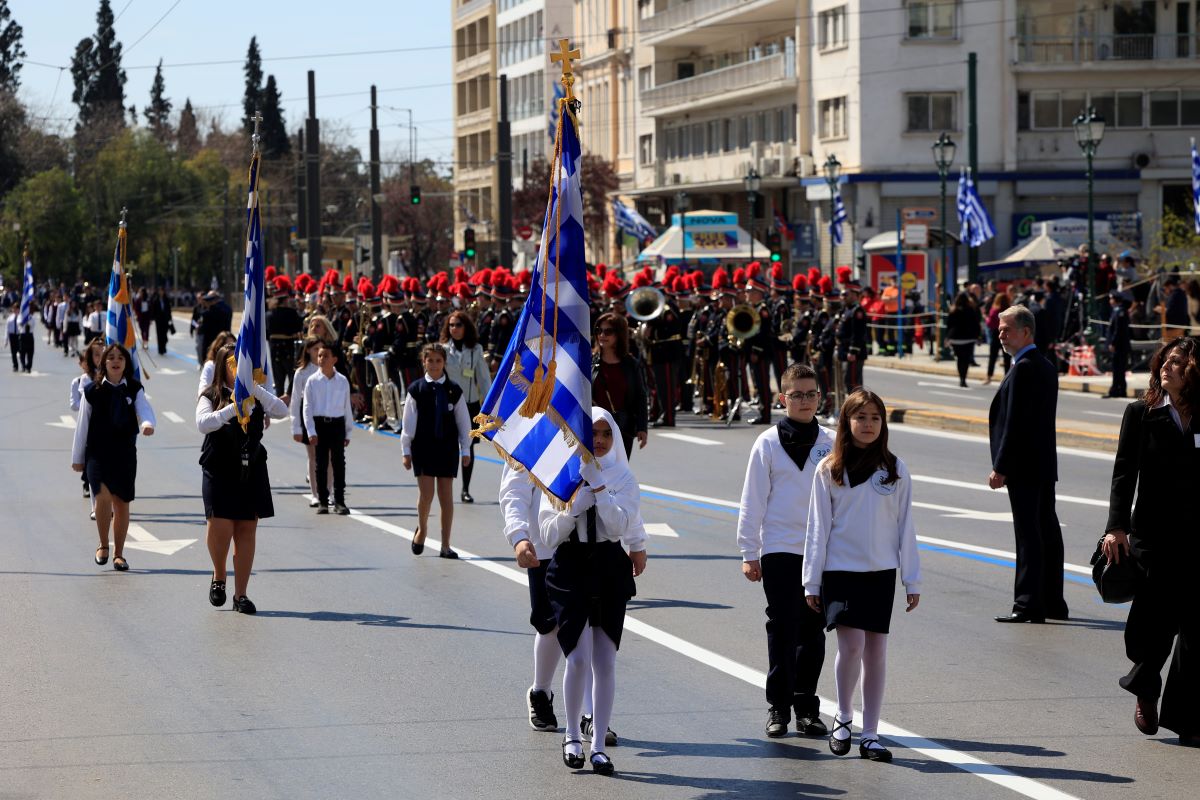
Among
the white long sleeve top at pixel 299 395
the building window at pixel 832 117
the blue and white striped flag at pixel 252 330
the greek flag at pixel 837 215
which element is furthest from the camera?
the building window at pixel 832 117

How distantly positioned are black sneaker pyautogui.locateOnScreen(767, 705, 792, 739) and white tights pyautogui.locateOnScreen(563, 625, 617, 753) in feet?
3.12

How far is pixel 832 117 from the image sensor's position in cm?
6269

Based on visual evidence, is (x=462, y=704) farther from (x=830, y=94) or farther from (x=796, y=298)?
(x=830, y=94)

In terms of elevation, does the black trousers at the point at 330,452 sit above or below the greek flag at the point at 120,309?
below

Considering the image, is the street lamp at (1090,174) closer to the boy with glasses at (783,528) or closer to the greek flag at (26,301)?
the greek flag at (26,301)

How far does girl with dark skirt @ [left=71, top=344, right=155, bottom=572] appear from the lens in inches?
563

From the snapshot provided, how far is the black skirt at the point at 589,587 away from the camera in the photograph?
802 cm

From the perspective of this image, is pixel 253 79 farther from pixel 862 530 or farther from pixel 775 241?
pixel 862 530

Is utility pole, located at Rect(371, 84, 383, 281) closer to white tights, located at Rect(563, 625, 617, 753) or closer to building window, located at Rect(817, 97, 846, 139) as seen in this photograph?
building window, located at Rect(817, 97, 846, 139)

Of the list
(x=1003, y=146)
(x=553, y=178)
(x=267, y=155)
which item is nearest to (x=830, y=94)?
(x=1003, y=146)

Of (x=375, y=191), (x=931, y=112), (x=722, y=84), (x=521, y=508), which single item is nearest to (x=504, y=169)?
(x=375, y=191)

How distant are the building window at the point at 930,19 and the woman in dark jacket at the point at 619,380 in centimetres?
4943

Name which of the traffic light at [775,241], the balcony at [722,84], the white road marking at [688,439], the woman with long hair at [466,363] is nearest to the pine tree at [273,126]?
the balcony at [722,84]

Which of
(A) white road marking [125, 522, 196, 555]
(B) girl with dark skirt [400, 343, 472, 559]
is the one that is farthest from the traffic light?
(B) girl with dark skirt [400, 343, 472, 559]
